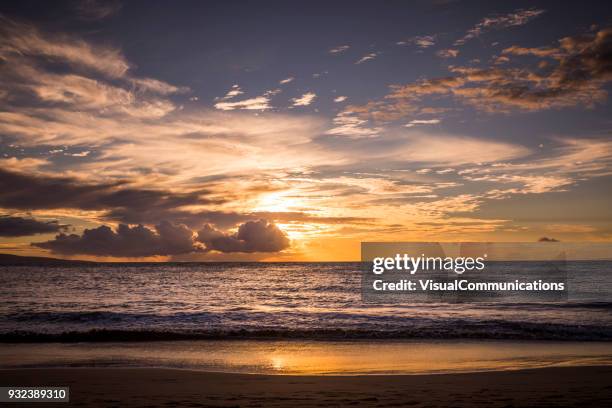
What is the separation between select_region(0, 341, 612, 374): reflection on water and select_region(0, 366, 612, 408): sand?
4.07 ft

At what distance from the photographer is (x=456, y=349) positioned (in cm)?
1778

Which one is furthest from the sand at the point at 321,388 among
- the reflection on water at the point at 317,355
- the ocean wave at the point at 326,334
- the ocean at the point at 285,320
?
the ocean at the point at 285,320

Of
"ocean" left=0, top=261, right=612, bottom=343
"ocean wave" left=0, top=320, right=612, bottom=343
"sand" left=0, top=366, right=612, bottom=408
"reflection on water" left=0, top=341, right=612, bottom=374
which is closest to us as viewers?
"sand" left=0, top=366, right=612, bottom=408

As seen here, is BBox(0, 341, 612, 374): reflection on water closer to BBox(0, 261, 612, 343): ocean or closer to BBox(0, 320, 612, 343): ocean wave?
BBox(0, 320, 612, 343): ocean wave

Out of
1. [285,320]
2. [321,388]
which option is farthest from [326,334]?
[321,388]

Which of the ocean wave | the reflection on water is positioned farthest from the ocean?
the reflection on water

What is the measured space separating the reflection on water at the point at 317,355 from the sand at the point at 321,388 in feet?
4.07

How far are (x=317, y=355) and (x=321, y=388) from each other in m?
5.49

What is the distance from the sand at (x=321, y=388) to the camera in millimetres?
9844

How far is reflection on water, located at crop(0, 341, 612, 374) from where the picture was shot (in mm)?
14258

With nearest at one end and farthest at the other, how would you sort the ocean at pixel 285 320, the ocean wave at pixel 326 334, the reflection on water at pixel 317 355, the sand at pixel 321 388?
the sand at pixel 321 388
the reflection on water at pixel 317 355
the ocean wave at pixel 326 334
the ocean at pixel 285 320

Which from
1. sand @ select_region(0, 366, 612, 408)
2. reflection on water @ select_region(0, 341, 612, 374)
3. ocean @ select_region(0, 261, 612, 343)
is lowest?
ocean @ select_region(0, 261, 612, 343)

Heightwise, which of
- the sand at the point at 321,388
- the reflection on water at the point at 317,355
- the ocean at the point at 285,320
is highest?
the sand at the point at 321,388

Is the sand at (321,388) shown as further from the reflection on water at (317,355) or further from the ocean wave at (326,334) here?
the ocean wave at (326,334)
